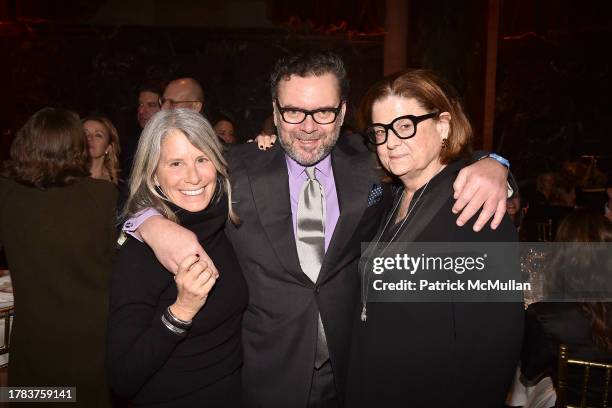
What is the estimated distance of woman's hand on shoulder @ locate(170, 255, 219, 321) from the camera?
1339mm

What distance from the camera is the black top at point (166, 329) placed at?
4.52ft

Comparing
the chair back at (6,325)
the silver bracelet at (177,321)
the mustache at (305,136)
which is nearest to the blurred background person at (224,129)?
the chair back at (6,325)

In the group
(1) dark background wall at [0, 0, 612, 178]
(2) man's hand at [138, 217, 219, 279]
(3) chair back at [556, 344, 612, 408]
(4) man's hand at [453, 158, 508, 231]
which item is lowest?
(3) chair back at [556, 344, 612, 408]

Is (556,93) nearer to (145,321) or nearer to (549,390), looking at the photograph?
(549,390)

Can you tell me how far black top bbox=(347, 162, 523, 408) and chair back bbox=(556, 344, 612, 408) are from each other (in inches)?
30.6

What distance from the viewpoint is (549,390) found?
2.51 metres

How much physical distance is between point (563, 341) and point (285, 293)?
4.32ft

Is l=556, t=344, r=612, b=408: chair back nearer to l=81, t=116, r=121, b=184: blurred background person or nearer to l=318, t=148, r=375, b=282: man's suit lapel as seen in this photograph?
l=318, t=148, r=375, b=282: man's suit lapel

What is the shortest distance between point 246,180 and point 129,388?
79cm

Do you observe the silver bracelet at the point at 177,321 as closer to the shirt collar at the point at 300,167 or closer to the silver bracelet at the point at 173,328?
the silver bracelet at the point at 173,328

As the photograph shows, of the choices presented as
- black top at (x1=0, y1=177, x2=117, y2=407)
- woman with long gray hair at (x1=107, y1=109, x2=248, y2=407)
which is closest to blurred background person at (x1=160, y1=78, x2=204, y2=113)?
black top at (x1=0, y1=177, x2=117, y2=407)

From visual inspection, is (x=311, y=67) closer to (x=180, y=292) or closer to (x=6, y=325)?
(x=180, y=292)

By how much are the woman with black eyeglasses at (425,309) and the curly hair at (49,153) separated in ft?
4.59

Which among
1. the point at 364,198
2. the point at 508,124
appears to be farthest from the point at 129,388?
the point at 508,124
